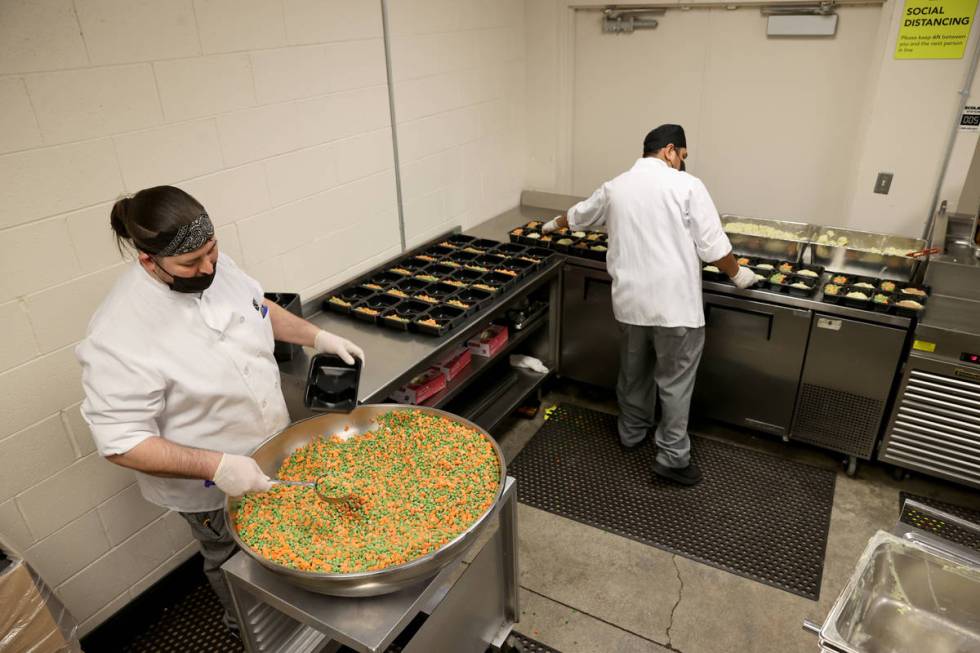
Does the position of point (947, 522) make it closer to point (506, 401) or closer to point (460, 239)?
point (506, 401)

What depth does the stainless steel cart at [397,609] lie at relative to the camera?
5.14ft

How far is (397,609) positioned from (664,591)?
1.47m

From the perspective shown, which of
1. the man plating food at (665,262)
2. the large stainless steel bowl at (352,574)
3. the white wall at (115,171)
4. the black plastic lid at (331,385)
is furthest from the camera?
the man plating food at (665,262)

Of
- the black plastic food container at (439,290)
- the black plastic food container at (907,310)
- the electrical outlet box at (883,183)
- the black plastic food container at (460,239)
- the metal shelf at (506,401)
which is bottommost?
the metal shelf at (506,401)

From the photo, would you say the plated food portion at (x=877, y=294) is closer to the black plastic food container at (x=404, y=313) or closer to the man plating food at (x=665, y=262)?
the man plating food at (x=665, y=262)

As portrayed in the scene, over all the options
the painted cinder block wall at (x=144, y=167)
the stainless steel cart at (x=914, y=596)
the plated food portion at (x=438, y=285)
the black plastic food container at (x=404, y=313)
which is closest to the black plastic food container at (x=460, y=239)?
the plated food portion at (x=438, y=285)

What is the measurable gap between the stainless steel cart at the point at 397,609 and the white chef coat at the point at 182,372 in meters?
0.39

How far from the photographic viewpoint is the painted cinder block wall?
191cm

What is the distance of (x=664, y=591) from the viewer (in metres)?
2.64

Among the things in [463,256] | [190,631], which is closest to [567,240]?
[463,256]

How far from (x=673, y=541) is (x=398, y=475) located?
1.54m

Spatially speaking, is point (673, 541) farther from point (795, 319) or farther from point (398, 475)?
point (398, 475)

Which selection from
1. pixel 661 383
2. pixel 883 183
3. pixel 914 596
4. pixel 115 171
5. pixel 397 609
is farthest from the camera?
pixel 883 183

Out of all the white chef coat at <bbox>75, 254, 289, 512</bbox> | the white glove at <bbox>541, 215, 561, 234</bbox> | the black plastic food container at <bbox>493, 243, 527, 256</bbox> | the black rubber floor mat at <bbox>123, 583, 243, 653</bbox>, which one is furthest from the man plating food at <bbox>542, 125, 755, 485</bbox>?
the black rubber floor mat at <bbox>123, 583, 243, 653</bbox>
